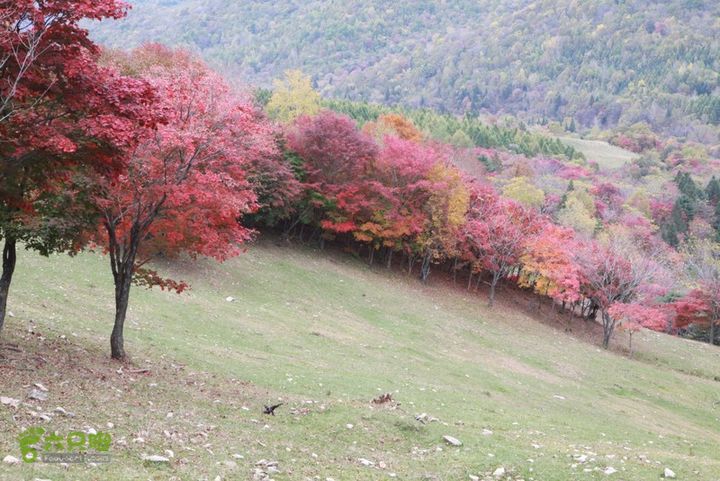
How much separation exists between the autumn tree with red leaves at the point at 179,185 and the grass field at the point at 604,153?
5306 inches

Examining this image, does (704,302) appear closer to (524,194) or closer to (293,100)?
(524,194)

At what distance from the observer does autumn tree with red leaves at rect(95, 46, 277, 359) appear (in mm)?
14836

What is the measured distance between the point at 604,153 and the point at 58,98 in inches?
6668

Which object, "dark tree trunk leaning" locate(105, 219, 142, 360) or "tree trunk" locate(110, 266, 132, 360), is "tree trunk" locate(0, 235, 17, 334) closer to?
"dark tree trunk leaning" locate(105, 219, 142, 360)

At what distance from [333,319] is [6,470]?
2565 cm

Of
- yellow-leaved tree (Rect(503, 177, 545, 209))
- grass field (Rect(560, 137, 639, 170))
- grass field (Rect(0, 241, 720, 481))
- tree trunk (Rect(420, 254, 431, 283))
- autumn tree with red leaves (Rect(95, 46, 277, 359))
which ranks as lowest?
grass field (Rect(0, 241, 720, 481))

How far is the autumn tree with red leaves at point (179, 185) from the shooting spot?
1484 cm

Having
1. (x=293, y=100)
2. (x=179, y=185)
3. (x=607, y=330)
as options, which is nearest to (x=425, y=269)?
(x=607, y=330)

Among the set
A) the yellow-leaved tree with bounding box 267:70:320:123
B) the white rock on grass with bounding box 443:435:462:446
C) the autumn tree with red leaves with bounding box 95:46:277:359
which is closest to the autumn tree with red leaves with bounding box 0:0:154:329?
the autumn tree with red leaves with bounding box 95:46:277:359

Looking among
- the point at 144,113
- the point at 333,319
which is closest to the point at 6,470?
the point at 144,113

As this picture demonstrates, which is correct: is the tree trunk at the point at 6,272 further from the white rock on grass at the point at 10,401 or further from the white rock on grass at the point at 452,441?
the white rock on grass at the point at 452,441

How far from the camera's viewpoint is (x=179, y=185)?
600 inches

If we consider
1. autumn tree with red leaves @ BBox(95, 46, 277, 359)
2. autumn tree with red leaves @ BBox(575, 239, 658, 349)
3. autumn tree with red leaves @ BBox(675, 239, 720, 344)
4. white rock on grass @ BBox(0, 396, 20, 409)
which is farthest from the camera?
autumn tree with red leaves @ BBox(675, 239, 720, 344)

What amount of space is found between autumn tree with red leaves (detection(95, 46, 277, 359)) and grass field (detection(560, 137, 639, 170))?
5306 inches
